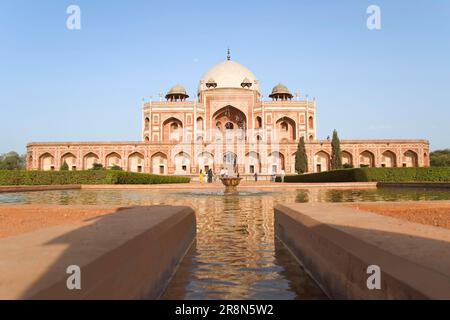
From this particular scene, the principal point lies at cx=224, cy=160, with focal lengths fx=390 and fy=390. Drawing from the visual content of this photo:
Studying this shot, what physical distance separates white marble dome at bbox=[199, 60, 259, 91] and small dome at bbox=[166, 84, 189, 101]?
2.69m

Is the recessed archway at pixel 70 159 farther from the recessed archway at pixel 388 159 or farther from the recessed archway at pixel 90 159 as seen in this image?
the recessed archway at pixel 388 159

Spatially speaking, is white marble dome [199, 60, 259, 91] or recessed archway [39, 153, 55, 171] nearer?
recessed archway [39, 153, 55, 171]

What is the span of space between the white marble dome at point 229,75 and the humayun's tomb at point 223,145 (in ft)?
9.15

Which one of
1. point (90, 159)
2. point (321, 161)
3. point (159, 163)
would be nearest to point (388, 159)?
point (321, 161)

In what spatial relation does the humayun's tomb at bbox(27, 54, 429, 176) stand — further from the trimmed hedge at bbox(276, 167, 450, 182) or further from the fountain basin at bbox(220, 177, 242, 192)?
the fountain basin at bbox(220, 177, 242, 192)

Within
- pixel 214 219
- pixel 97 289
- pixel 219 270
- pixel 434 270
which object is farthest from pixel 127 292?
pixel 214 219

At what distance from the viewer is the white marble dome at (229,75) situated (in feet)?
170

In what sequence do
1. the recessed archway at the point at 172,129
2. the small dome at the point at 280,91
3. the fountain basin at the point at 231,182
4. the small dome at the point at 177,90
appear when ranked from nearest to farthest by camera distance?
1. the fountain basin at the point at 231,182
2. the recessed archway at the point at 172,129
3. the small dome at the point at 280,91
4. the small dome at the point at 177,90

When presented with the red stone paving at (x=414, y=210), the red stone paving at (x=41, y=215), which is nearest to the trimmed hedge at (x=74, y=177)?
the red stone paving at (x=41, y=215)

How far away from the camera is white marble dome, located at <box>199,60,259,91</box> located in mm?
51938

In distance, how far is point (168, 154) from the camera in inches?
1697

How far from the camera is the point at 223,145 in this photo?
43.4 metres

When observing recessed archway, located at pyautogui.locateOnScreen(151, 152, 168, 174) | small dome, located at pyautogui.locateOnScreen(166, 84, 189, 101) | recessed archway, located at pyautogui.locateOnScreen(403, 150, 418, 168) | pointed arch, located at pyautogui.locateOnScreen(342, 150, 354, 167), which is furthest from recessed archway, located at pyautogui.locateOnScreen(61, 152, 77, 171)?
recessed archway, located at pyautogui.locateOnScreen(403, 150, 418, 168)

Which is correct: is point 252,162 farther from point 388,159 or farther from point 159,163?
point 388,159
